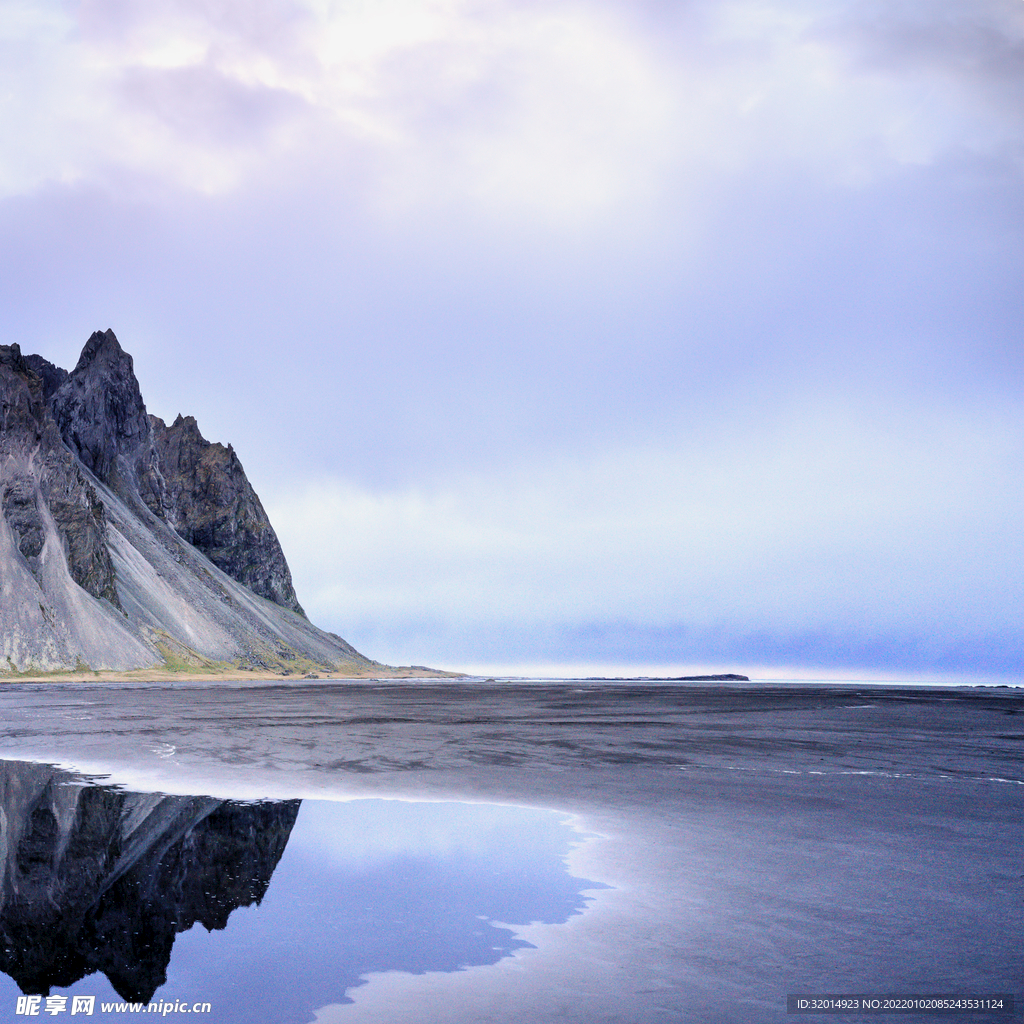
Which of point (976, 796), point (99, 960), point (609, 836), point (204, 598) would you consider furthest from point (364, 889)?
point (204, 598)

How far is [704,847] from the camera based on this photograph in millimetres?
10961

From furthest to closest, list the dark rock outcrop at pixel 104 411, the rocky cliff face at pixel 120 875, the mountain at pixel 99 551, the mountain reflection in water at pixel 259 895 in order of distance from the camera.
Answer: the dark rock outcrop at pixel 104 411
the mountain at pixel 99 551
the rocky cliff face at pixel 120 875
the mountain reflection in water at pixel 259 895

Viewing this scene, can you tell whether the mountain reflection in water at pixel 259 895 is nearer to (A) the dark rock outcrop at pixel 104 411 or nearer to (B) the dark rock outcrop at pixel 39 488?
(B) the dark rock outcrop at pixel 39 488

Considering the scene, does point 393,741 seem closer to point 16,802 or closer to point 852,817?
point 16,802

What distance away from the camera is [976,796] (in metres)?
15.9

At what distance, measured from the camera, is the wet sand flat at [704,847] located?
6105 millimetres

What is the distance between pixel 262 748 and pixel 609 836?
14.7 m

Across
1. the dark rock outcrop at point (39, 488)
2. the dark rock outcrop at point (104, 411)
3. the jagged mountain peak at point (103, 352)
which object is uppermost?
the jagged mountain peak at point (103, 352)

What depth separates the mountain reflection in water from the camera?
20.7 ft

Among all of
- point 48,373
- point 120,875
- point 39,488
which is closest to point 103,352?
point 48,373

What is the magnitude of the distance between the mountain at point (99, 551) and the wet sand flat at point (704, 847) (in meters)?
81.3

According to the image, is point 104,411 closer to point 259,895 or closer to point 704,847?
point 259,895

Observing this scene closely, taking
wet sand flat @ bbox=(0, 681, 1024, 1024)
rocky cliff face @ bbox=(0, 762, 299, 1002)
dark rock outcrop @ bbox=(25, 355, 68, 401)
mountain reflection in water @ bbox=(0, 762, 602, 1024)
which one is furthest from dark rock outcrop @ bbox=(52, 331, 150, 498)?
mountain reflection in water @ bbox=(0, 762, 602, 1024)

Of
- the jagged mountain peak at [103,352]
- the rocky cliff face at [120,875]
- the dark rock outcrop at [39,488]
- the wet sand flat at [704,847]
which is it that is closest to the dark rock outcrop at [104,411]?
the jagged mountain peak at [103,352]
